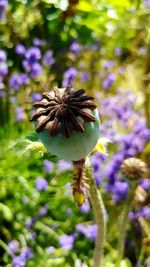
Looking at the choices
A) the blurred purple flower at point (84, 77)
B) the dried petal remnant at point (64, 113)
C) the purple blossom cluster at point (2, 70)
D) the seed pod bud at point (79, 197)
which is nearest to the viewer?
the dried petal remnant at point (64, 113)

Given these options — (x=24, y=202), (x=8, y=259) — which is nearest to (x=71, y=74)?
(x=24, y=202)

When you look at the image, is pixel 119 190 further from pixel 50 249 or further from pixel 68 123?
pixel 68 123

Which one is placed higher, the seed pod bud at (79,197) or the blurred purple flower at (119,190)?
the blurred purple flower at (119,190)

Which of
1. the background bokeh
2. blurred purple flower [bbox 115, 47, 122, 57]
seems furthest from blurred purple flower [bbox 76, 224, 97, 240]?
blurred purple flower [bbox 115, 47, 122, 57]

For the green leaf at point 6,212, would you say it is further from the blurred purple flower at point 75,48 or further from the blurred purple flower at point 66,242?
the blurred purple flower at point 75,48

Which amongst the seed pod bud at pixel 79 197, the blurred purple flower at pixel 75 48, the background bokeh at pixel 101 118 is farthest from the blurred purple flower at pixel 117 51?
the seed pod bud at pixel 79 197

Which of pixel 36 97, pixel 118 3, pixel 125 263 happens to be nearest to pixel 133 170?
pixel 125 263
